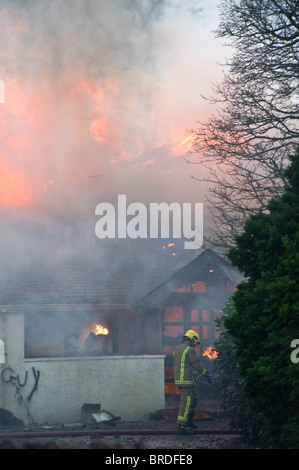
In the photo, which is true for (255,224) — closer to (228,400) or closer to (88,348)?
Result: (228,400)

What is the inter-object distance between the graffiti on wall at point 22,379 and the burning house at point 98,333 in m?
0.02

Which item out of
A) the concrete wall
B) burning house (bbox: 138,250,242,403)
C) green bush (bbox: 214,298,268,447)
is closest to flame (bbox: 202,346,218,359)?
burning house (bbox: 138,250,242,403)

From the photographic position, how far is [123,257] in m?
18.4

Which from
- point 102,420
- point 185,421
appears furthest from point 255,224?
point 102,420

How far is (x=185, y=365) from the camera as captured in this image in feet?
37.9

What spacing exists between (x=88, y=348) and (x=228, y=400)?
5983 mm

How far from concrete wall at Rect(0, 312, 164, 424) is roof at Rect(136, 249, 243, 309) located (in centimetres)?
136

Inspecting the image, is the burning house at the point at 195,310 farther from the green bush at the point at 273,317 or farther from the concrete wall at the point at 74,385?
the green bush at the point at 273,317

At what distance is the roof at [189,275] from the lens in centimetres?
1527

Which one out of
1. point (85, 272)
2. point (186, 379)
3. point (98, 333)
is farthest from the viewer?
point (85, 272)

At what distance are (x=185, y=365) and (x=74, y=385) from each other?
14.1 ft

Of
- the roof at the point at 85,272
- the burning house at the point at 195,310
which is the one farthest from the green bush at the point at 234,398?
the roof at the point at 85,272

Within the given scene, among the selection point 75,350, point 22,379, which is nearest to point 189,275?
point 75,350

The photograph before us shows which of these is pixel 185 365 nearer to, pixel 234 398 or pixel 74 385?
pixel 234 398
